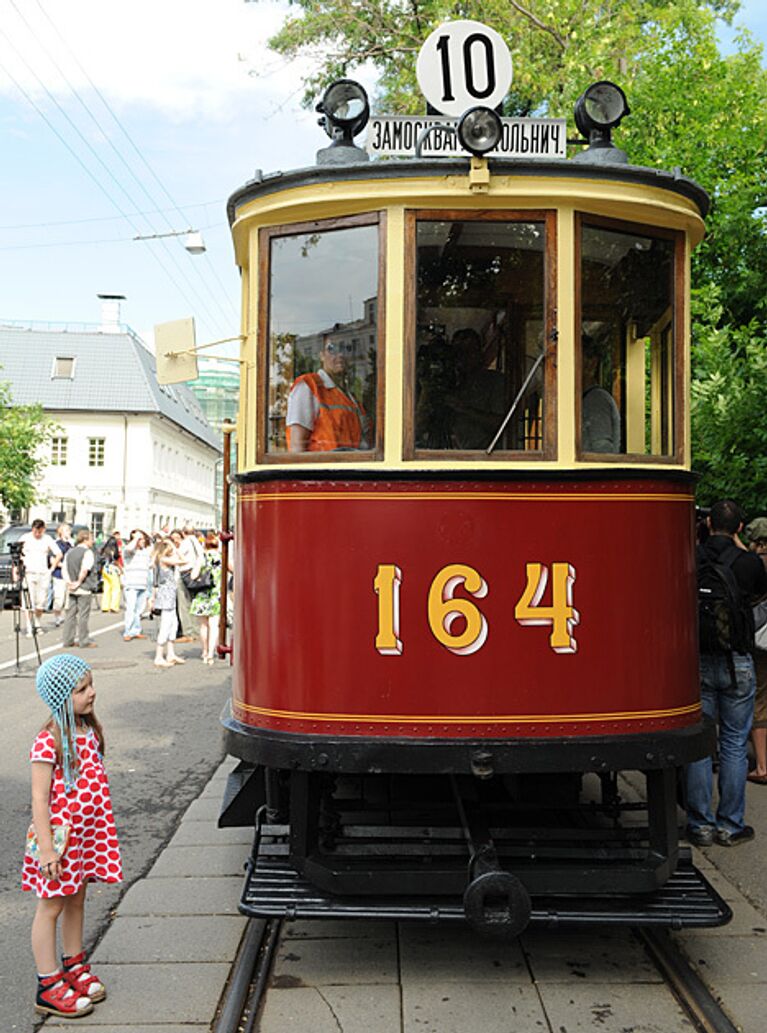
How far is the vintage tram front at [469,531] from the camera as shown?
407 centimetres

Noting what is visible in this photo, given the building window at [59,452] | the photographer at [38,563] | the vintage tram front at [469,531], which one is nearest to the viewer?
the vintage tram front at [469,531]

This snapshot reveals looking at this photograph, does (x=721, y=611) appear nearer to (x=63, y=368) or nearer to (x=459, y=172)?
(x=459, y=172)

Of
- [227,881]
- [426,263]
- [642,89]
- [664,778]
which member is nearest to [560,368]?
[426,263]

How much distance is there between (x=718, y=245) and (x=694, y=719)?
6583 millimetres

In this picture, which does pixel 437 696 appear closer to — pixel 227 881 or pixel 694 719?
pixel 694 719

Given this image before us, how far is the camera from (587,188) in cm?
425

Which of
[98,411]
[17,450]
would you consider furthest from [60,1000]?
[98,411]

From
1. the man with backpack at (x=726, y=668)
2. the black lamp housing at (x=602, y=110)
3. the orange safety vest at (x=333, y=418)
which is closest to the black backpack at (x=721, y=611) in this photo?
the man with backpack at (x=726, y=668)

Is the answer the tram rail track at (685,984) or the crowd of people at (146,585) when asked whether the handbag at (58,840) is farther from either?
the crowd of people at (146,585)

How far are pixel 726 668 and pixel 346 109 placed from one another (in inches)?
135

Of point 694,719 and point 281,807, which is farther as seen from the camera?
point 281,807

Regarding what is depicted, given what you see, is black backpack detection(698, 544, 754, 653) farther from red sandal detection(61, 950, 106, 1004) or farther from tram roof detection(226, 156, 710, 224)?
red sandal detection(61, 950, 106, 1004)

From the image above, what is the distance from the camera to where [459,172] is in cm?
420

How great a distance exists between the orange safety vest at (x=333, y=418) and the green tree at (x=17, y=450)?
30349mm
